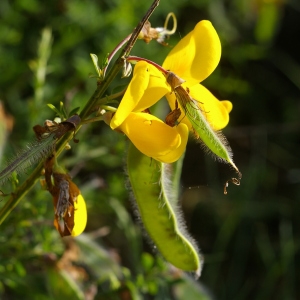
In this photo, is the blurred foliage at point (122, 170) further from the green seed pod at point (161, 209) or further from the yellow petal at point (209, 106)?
the yellow petal at point (209, 106)

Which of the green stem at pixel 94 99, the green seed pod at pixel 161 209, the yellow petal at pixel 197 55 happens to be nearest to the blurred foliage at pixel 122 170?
the green seed pod at pixel 161 209

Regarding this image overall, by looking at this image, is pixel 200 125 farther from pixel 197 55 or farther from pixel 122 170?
pixel 122 170

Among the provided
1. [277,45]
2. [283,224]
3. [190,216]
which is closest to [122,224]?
[190,216]

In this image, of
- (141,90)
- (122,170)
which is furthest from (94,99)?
(122,170)

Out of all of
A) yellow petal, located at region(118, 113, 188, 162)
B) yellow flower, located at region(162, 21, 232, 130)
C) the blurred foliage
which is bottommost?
the blurred foliage

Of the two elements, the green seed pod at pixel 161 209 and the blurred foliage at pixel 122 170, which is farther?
the blurred foliage at pixel 122 170

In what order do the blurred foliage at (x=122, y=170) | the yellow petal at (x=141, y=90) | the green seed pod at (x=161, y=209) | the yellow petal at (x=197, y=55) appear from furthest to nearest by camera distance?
the blurred foliage at (x=122, y=170)
the green seed pod at (x=161, y=209)
the yellow petal at (x=197, y=55)
the yellow petal at (x=141, y=90)

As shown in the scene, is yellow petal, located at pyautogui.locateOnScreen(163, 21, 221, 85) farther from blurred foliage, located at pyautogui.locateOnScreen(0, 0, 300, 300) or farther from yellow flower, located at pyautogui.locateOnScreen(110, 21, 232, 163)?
blurred foliage, located at pyautogui.locateOnScreen(0, 0, 300, 300)

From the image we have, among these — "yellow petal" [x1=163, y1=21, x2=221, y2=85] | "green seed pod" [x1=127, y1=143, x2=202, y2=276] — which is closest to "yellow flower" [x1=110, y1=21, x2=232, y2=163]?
"yellow petal" [x1=163, y1=21, x2=221, y2=85]
